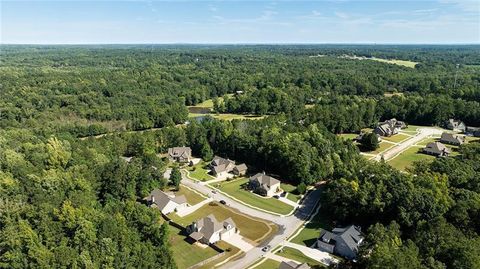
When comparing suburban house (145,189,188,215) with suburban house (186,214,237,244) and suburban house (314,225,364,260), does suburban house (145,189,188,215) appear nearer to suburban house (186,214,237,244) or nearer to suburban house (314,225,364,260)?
suburban house (186,214,237,244)

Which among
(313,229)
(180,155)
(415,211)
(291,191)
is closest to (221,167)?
(180,155)

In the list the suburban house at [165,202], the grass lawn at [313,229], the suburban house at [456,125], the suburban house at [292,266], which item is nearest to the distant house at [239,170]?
the suburban house at [165,202]

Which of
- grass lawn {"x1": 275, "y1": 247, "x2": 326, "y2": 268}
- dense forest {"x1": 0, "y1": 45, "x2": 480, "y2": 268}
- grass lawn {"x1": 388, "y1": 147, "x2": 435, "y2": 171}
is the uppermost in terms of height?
dense forest {"x1": 0, "y1": 45, "x2": 480, "y2": 268}

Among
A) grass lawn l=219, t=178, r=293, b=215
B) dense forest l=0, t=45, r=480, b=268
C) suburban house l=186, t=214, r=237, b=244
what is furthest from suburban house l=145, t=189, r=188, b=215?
grass lawn l=219, t=178, r=293, b=215

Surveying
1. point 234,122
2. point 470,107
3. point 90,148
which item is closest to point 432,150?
point 470,107

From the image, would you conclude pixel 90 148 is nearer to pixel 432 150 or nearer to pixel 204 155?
pixel 204 155

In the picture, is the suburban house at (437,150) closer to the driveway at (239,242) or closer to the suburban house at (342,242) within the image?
the suburban house at (342,242)

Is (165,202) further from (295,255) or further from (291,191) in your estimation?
(291,191)
